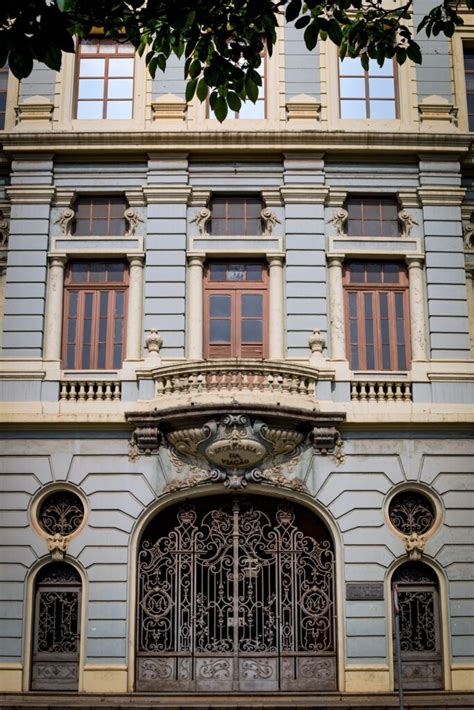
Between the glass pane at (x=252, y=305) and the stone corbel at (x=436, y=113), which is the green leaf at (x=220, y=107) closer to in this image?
the glass pane at (x=252, y=305)

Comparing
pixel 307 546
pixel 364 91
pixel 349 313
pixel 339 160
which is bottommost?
pixel 307 546

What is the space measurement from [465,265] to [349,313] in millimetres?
2632

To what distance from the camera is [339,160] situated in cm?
2222

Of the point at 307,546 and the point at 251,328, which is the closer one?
the point at 307,546

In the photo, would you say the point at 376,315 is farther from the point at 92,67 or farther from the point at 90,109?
the point at 92,67

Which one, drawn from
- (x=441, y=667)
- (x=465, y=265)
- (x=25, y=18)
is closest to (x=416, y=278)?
(x=465, y=265)

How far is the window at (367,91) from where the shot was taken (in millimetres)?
22766

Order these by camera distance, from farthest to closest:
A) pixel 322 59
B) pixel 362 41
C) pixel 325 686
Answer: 1. pixel 322 59
2. pixel 325 686
3. pixel 362 41

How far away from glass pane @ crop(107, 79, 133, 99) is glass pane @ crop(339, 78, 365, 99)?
452 centimetres

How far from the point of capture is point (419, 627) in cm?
1973

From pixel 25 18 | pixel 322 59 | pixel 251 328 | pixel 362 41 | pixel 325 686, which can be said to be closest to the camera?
pixel 25 18

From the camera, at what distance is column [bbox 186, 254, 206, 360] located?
20984 mm

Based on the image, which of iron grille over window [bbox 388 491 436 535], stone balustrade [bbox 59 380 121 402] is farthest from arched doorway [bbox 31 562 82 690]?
iron grille over window [bbox 388 491 436 535]

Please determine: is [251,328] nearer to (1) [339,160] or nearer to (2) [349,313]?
(2) [349,313]
